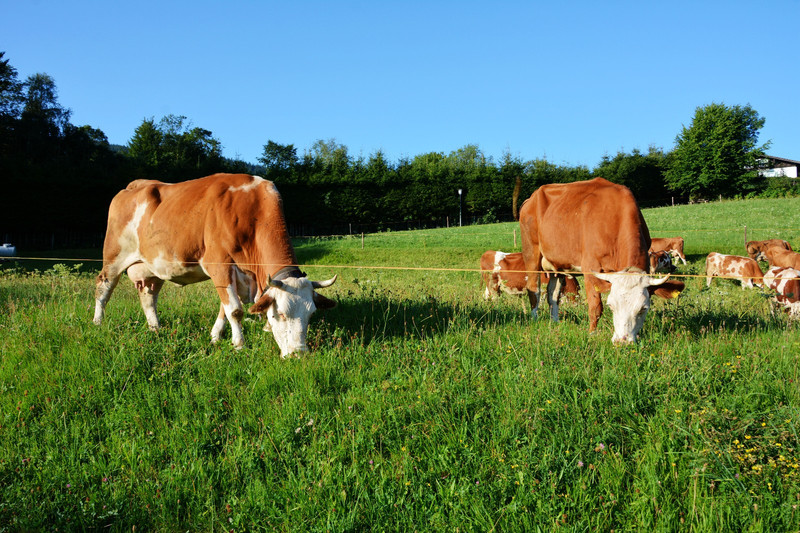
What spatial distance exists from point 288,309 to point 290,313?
0.05 meters

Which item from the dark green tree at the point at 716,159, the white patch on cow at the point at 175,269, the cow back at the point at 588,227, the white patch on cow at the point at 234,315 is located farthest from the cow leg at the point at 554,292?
the dark green tree at the point at 716,159

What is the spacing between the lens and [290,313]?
562 cm

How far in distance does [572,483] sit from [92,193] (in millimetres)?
45587

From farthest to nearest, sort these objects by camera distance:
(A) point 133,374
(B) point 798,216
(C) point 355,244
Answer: (B) point 798,216 → (C) point 355,244 → (A) point 133,374

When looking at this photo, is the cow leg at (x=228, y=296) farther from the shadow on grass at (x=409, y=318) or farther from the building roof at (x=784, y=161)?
the building roof at (x=784, y=161)

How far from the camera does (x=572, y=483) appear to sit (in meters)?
3.29

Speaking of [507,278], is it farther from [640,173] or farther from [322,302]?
[640,173]

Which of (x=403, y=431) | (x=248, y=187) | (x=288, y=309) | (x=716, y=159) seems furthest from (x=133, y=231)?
(x=716, y=159)

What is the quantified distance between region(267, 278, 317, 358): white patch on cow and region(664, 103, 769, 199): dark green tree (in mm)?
76308

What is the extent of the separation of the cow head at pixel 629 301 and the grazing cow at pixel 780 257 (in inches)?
506

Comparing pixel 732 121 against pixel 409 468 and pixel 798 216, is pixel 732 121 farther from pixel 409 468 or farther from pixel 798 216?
pixel 409 468

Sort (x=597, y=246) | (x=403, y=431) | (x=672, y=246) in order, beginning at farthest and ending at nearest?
(x=672, y=246) < (x=597, y=246) < (x=403, y=431)

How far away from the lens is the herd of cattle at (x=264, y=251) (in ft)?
19.1

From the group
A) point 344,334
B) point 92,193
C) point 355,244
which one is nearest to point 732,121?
point 355,244
